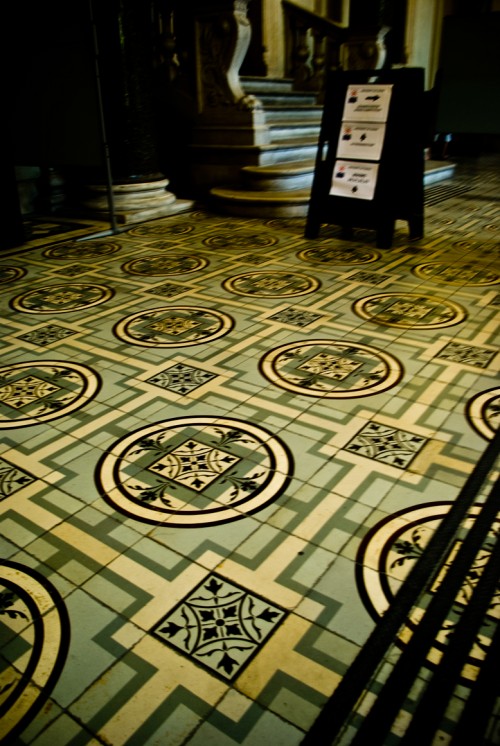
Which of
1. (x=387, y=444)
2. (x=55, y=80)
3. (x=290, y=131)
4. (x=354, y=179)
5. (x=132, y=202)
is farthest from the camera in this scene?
(x=290, y=131)

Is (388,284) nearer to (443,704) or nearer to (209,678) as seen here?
(209,678)

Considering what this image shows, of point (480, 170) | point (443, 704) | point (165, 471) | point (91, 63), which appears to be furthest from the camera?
point (480, 170)

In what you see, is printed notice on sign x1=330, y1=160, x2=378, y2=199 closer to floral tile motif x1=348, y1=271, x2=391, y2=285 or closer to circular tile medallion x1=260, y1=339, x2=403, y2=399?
floral tile motif x1=348, y1=271, x2=391, y2=285

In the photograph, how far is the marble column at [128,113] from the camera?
14.8ft

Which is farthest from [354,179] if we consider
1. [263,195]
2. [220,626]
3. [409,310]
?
[220,626]

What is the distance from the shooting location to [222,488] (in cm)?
156

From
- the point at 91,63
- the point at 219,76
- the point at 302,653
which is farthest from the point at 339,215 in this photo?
the point at 302,653

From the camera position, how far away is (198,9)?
546 centimetres

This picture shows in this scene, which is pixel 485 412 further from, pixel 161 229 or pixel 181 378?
pixel 161 229

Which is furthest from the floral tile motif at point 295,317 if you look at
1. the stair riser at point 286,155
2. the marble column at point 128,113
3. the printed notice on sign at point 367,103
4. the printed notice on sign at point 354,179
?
the stair riser at point 286,155

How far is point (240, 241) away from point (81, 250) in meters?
1.13

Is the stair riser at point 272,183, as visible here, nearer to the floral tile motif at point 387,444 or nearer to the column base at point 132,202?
the column base at point 132,202

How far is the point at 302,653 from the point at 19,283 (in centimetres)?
288

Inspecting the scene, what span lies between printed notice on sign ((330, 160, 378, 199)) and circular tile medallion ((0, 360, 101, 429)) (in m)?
2.40
